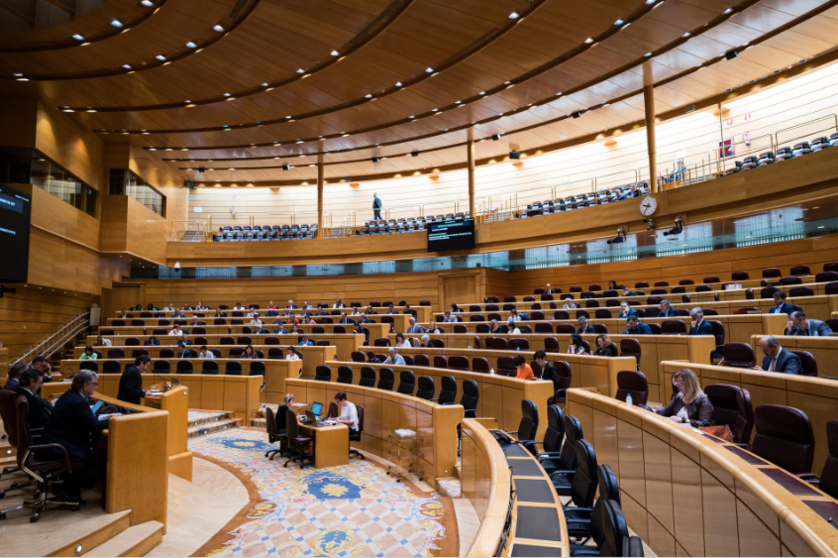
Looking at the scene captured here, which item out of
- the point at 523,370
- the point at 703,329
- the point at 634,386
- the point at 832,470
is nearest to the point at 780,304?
the point at 703,329

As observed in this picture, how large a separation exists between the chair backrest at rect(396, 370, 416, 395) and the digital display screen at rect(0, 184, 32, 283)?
380 inches

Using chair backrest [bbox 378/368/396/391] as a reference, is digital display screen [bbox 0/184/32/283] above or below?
above

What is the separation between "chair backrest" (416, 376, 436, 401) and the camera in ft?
25.6

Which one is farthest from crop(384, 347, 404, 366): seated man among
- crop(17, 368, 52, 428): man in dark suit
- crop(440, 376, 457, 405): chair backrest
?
crop(17, 368, 52, 428): man in dark suit

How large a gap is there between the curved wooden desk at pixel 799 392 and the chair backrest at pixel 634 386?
2.20 feet

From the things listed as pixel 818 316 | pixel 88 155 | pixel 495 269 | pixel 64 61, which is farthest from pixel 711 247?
pixel 88 155

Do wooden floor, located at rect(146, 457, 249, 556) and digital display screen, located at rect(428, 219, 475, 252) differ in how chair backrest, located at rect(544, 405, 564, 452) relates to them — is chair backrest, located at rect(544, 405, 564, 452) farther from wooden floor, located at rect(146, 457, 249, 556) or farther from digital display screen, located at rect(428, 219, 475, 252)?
digital display screen, located at rect(428, 219, 475, 252)

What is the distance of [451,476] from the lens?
661 centimetres

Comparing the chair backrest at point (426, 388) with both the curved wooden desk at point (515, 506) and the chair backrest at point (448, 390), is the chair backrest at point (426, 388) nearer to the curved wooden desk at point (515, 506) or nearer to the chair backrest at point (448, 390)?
the chair backrest at point (448, 390)

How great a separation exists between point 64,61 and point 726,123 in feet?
59.8

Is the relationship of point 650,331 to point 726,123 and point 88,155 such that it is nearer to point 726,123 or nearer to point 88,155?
point 726,123

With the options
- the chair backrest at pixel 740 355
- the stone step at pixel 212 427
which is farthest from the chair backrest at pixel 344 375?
the chair backrest at pixel 740 355

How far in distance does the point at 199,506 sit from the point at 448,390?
353 cm

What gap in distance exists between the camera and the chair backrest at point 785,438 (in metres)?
2.91
